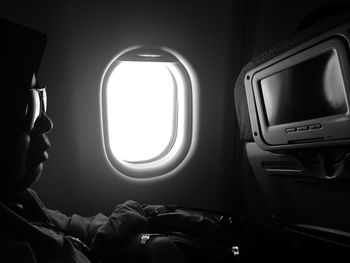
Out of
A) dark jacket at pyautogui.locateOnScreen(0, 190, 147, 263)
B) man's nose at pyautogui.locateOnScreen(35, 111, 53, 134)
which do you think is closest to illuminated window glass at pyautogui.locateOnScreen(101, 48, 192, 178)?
dark jacket at pyautogui.locateOnScreen(0, 190, 147, 263)

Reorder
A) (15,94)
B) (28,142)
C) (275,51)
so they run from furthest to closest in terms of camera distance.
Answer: (275,51) → (28,142) → (15,94)

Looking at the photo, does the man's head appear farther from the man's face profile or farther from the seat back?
the seat back

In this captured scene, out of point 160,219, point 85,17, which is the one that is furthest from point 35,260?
point 85,17

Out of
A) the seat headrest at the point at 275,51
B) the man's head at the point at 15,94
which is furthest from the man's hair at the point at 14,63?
the seat headrest at the point at 275,51

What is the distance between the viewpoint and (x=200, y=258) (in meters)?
1.20

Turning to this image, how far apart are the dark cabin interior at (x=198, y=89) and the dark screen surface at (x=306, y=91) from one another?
328 mm

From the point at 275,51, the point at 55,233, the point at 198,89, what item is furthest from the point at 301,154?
the point at 55,233

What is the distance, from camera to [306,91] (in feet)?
3.89

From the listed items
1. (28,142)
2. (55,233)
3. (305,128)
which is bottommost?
(55,233)

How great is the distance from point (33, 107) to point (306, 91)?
898 mm

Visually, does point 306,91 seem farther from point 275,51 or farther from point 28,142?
point 28,142

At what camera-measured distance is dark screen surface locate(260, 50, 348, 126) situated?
3.48 ft

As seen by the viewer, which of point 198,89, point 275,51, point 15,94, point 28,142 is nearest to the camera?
point 15,94

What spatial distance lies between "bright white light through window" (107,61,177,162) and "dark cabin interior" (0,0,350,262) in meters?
A: 0.13
